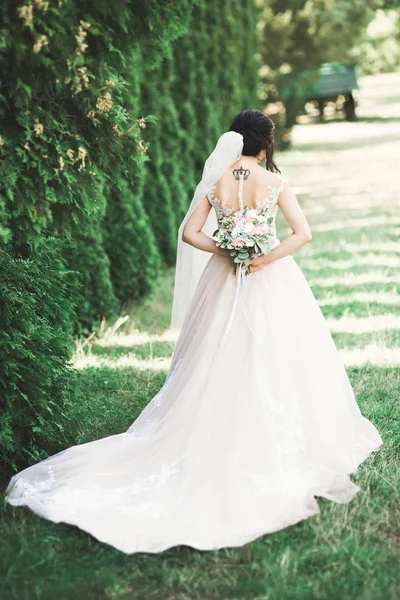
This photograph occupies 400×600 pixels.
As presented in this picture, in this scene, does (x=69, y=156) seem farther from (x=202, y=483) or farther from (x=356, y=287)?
(x=356, y=287)

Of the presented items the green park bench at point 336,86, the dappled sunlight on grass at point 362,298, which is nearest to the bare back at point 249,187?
the dappled sunlight on grass at point 362,298

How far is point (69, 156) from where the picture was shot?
4.04 metres

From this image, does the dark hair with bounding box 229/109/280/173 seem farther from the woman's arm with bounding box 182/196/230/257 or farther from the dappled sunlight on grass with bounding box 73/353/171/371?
the dappled sunlight on grass with bounding box 73/353/171/371

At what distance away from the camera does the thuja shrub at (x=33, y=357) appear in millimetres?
4395

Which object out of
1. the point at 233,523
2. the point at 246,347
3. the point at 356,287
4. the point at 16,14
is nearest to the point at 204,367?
the point at 246,347

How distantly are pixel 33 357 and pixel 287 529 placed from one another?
66.6 inches

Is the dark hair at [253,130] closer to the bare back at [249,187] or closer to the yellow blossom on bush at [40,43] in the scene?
the bare back at [249,187]

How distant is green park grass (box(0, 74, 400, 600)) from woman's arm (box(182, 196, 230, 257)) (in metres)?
1.36

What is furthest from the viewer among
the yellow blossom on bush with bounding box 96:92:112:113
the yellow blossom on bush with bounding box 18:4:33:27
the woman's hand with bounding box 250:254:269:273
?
the woman's hand with bounding box 250:254:269:273

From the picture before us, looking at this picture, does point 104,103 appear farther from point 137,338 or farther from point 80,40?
point 137,338

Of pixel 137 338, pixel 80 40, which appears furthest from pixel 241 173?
pixel 137 338

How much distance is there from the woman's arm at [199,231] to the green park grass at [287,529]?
1357 millimetres

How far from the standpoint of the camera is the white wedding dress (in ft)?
12.4

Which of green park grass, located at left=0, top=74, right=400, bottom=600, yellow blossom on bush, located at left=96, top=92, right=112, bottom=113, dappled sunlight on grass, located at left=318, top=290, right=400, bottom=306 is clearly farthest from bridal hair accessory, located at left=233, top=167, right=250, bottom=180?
dappled sunlight on grass, located at left=318, top=290, right=400, bottom=306
